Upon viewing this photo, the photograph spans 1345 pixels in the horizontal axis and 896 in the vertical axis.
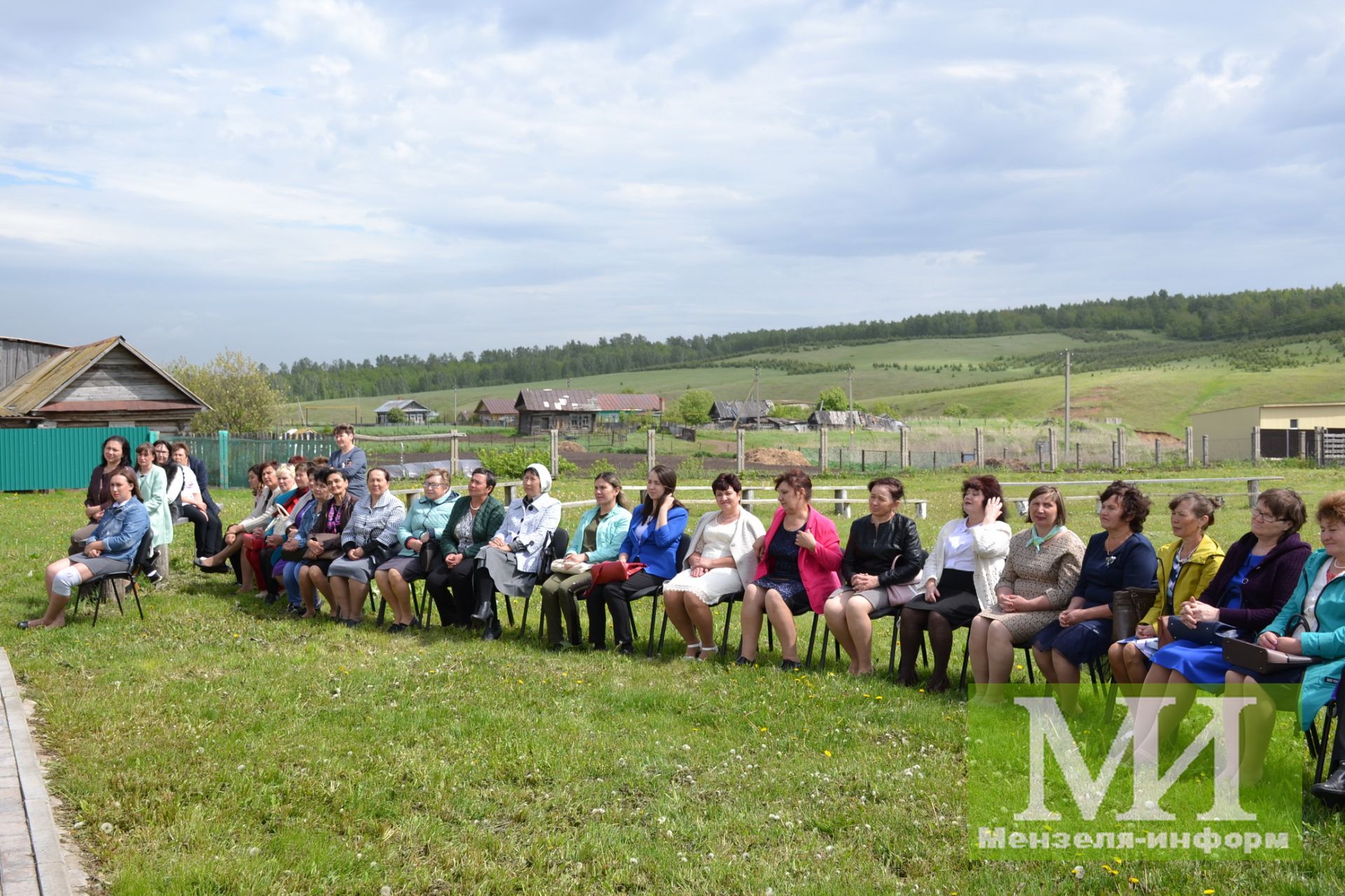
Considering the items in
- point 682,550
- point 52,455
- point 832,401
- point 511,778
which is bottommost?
point 511,778

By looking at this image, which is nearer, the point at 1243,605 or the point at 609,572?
the point at 1243,605

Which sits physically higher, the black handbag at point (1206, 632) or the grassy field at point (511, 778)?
the black handbag at point (1206, 632)

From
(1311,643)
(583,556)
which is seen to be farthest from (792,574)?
(1311,643)

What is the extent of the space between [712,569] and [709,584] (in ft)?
0.58

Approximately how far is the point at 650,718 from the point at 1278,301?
6398 inches

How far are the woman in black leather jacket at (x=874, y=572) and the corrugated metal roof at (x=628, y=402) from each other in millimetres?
90052

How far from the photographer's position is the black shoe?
441cm

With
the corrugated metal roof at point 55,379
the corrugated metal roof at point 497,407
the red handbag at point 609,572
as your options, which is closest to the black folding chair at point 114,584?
the red handbag at point 609,572

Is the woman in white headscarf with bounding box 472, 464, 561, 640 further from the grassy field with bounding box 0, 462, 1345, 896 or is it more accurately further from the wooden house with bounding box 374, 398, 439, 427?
the wooden house with bounding box 374, 398, 439, 427

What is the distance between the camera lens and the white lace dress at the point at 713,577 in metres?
7.84

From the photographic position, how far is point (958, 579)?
714cm

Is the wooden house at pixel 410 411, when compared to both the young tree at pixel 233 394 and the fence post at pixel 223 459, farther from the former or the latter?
the fence post at pixel 223 459
